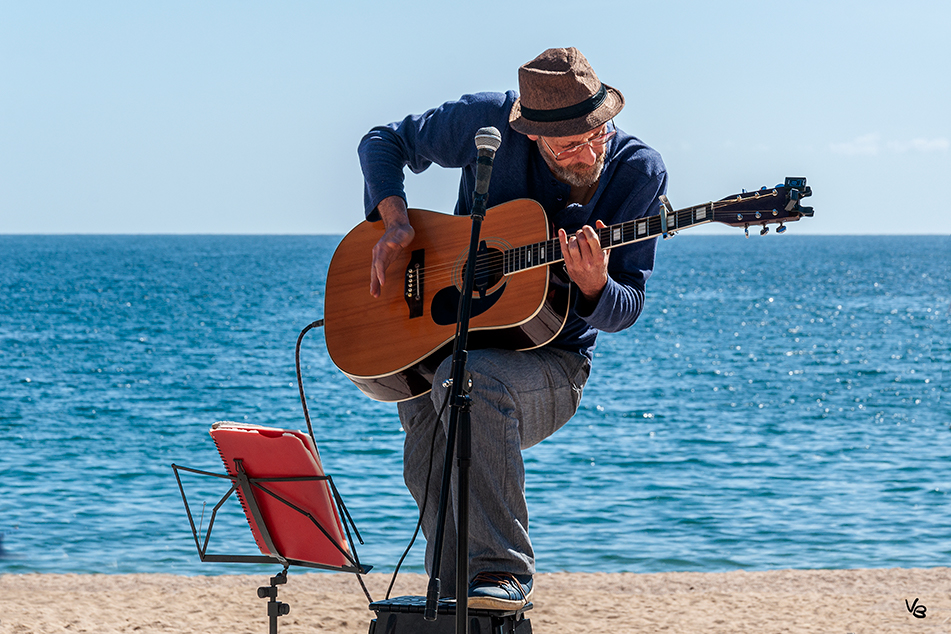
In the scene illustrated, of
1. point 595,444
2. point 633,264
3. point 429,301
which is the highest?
point 633,264

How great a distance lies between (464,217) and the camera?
3373mm

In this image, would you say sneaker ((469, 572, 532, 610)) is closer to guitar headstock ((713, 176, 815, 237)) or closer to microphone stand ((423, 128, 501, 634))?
microphone stand ((423, 128, 501, 634))

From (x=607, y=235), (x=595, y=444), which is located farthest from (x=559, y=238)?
(x=595, y=444)

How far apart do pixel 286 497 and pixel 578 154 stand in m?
1.24

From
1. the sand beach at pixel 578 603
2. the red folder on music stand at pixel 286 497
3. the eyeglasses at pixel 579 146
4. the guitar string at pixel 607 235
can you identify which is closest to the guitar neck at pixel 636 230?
the guitar string at pixel 607 235

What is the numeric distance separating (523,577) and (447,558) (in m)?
0.33

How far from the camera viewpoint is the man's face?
3.00 m

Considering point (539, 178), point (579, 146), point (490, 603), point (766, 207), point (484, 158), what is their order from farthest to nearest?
point (539, 178)
point (579, 146)
point (766, 207)
point (490, 603)
point (484, 158)

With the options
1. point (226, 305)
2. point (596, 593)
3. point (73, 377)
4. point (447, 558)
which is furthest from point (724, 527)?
point (226, 305)

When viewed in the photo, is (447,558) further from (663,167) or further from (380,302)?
(663,167)

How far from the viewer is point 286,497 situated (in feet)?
10.0

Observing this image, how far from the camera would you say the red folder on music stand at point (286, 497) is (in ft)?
9.71

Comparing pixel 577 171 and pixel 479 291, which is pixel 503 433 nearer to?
pixel 479 291

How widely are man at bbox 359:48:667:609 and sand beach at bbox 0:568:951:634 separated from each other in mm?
2468
